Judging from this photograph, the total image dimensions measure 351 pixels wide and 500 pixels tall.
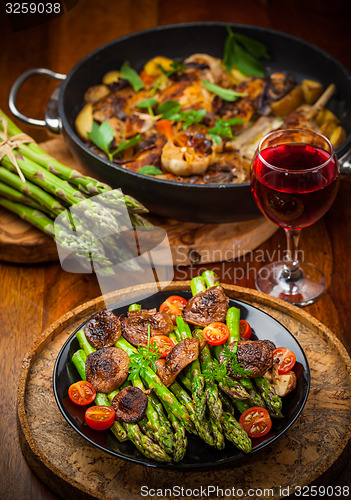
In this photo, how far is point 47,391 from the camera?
2.25 meters

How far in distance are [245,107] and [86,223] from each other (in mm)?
1245

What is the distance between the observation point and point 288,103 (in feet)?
11.5

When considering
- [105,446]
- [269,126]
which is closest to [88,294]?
[105,446]

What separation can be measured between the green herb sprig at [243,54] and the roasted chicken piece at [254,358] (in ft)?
6.97

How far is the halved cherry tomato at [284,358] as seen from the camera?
216 cm

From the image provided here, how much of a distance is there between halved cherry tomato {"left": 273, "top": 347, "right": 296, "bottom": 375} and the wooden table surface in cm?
39

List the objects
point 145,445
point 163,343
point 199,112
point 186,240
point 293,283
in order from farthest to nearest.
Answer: point 199,112
point 186,240
point 293,283
point 163,343
point 145,445

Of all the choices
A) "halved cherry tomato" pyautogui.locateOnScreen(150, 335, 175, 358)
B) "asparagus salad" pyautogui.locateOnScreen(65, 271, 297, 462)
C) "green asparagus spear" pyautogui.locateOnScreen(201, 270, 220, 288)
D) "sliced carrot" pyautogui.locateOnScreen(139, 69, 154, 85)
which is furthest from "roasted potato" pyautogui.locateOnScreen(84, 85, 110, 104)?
"halved cherry tomato" pyautogui.locateOnScreen(150, 335, 175, 358)

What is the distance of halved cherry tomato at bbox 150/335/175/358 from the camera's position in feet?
7.38

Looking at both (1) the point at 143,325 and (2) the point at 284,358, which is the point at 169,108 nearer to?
(1) the point at 143,325

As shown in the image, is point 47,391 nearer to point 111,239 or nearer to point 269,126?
point 111,239

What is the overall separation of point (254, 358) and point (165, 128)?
166 cm

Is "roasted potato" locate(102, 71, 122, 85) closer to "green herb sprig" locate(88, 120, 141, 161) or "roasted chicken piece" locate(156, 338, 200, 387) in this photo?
"green herb sprig" locate(88, 120, 141, 161)

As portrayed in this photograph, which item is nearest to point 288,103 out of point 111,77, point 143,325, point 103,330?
point 111,77
